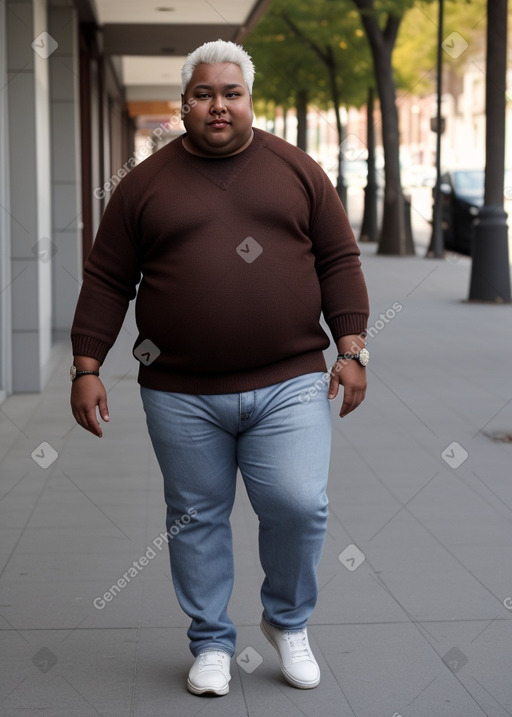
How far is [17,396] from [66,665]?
5.35m

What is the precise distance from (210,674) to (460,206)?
71.3ft

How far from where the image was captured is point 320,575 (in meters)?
4.90

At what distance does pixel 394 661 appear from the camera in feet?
13.1

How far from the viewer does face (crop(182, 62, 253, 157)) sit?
349 cm

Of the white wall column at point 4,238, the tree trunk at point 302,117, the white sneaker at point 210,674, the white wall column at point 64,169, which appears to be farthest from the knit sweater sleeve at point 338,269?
the tree trunk at point 302,117

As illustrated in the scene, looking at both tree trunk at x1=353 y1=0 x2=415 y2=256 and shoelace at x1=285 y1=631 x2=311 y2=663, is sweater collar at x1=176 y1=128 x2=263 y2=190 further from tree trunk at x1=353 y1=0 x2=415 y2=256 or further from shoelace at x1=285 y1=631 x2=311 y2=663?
tree trunk at x1=353 y1=0 x2=415 y2=256

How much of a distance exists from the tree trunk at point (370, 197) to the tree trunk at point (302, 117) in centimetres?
275

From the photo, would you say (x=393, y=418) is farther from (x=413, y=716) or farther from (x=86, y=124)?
(x=86, y=124)

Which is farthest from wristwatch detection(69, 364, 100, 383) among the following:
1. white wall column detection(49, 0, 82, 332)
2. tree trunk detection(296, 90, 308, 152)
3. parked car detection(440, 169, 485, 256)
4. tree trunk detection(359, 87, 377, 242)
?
tree trunk detection(296, 90, 308, 152)

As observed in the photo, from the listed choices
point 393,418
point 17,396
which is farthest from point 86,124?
point 393,418

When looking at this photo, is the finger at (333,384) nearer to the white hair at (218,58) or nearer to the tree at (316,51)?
the white hair at (218,58)

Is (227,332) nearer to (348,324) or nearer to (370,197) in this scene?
(348,324)

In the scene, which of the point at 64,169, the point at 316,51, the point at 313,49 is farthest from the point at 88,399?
the point at 313,49

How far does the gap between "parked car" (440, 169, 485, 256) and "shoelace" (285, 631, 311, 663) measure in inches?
810
